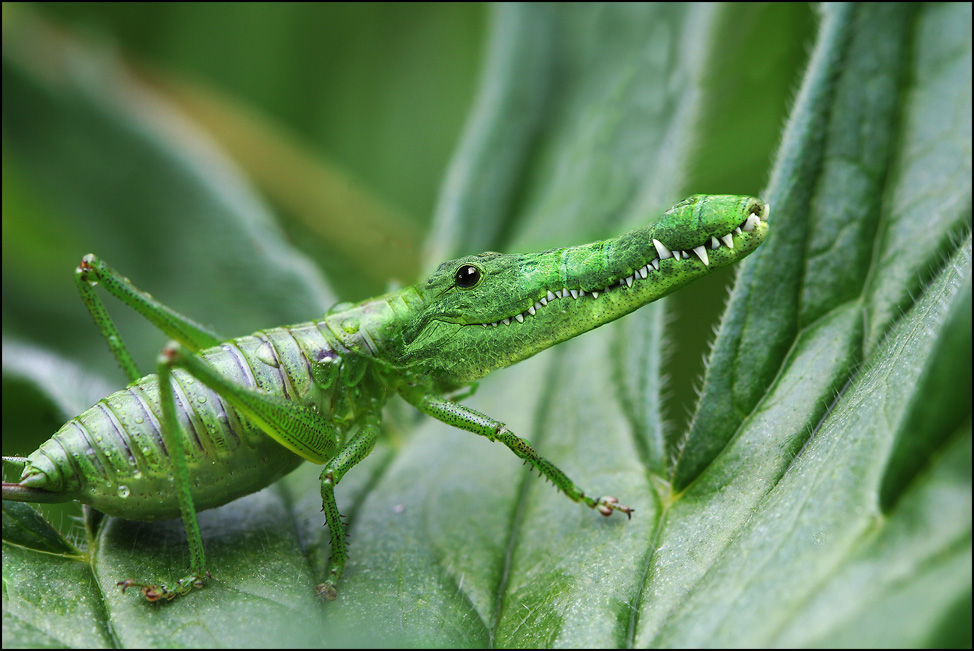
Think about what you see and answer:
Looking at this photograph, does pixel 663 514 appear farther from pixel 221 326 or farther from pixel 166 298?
pixel 166 298

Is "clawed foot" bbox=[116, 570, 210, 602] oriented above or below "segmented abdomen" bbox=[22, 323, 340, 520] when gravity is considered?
below

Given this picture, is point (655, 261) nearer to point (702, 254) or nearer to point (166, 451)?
point (702, 254)

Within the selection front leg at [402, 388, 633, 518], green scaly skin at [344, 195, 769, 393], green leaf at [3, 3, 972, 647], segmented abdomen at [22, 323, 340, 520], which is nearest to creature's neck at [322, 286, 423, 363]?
green scaly skin at [344, 195, 769, 393]

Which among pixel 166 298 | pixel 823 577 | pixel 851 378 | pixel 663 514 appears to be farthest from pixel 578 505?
pixel 166 298

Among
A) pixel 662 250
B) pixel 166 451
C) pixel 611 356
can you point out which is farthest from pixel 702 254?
pixel 166 451

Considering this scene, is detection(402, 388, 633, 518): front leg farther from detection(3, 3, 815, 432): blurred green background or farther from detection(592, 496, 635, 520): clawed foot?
detection(3, 3, 815, 432): blurred green background

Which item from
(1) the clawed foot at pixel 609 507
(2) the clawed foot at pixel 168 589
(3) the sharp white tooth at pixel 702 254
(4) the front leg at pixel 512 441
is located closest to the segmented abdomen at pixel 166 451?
(2) the clawed foot at pixel 168 589

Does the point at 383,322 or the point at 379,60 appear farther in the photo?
the point at 379,60
